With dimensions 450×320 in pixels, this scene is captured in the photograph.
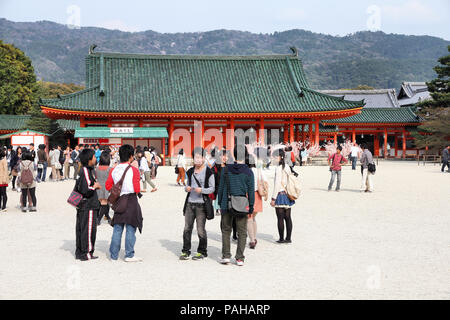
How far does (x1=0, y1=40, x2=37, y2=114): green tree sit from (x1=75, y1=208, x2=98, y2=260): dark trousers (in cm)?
4350

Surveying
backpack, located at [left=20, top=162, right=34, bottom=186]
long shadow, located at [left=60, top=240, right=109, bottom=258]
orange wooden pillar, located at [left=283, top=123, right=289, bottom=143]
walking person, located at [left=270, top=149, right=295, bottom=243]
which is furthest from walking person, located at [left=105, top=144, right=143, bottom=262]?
orange wooden pillar, located at [left=283, top=123, right=289, bottom=143]

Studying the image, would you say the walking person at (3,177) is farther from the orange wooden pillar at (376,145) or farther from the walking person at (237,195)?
the orange wooden pillar at (376,145)

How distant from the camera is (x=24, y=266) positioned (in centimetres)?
557

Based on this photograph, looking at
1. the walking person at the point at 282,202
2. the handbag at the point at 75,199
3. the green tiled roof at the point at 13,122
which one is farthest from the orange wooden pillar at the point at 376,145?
the handbag at the point at 75,199

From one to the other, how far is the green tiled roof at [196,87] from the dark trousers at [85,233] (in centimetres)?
2276

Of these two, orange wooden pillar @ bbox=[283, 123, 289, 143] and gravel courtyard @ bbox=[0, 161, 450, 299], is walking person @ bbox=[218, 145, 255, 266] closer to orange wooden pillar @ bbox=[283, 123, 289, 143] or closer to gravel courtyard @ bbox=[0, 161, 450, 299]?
gravel courtyard @ bbox=[0, 161, 450, 299]

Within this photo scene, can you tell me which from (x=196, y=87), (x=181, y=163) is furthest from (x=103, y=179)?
(x=196, y=87)

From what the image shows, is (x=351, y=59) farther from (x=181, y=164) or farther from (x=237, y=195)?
(x=237, y=195)

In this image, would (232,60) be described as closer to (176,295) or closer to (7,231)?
(7,231)

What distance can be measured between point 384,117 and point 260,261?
3764cm

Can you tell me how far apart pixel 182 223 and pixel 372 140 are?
1565 inches

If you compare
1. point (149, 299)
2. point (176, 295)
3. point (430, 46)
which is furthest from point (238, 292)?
point (430, 46)

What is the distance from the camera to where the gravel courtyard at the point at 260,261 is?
4.60 m

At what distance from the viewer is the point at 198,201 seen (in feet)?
20.0
